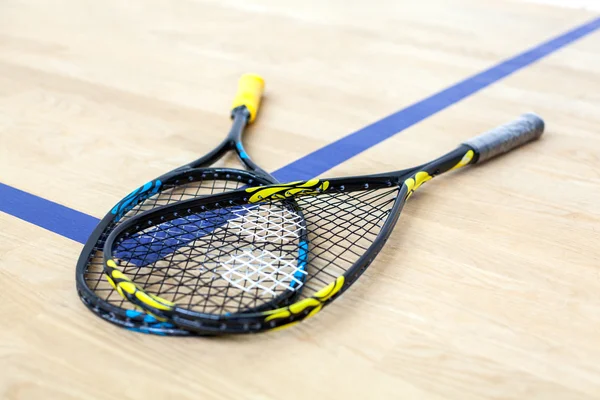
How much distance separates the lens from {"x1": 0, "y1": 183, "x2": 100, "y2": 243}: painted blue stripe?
1140mm

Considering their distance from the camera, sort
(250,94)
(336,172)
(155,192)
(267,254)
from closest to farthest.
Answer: (267,254), (155,192), (336,172), (250,94)

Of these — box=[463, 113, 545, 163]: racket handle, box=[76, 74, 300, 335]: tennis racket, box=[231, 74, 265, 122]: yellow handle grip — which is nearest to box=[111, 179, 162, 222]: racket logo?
box=[76, 74, 300, 335]: tennis racket

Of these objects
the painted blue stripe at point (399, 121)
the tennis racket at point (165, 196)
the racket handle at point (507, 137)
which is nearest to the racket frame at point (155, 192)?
the tennis racket at point (165, 196)

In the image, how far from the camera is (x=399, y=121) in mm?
1572

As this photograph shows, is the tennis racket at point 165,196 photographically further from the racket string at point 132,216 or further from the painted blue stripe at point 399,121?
the painted blue stripe at point 399,121

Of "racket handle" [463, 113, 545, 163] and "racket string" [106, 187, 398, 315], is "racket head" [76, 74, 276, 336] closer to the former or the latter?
"racket string" [106, 187, 398, 315]

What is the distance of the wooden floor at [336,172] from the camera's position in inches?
34.5

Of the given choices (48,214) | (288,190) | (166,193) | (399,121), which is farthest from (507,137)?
(48,214)

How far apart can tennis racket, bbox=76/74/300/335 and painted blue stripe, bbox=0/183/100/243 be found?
0.07 m

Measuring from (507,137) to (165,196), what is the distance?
68cm

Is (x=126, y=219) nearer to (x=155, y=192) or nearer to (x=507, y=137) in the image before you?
(x=155, y=192)

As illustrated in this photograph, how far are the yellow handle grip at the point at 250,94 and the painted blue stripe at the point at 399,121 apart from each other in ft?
0.64

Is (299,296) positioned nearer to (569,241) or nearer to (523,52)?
(569,241)

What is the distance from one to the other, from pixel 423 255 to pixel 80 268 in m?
0.52
